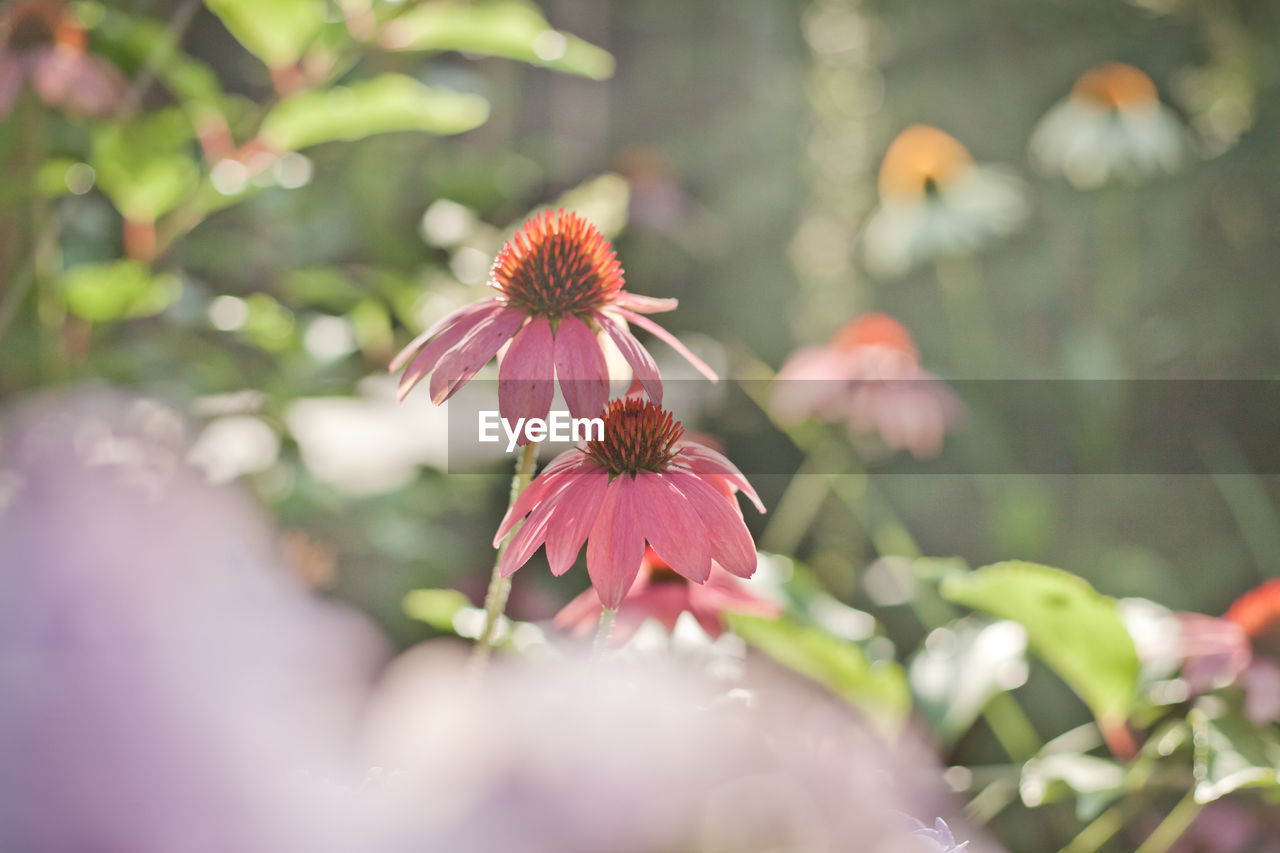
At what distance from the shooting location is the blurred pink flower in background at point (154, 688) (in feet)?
0.54

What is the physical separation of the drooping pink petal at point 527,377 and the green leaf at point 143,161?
1.14ft

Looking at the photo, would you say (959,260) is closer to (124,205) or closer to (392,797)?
(124,205)

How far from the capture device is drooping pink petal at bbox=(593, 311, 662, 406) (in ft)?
0.74

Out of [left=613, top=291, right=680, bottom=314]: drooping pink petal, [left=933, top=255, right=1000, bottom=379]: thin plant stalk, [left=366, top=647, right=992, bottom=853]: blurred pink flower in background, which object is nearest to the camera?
[left=366, top=647, right=992, bottom=853]: blurred pink flower in background

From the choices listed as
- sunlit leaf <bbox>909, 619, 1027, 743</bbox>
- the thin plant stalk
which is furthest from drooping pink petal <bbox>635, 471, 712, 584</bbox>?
the thin plant stalk

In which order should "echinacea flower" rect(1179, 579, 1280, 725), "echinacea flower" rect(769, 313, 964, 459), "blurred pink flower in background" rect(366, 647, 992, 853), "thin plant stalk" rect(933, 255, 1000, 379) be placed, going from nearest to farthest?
"blurred pink flower in background" rect(366, 647, 992, 853), "echinacea flower" rect(1179, 579, 1280, 725), "echinacea flower" rect(769, 313, 964, 459), "thin plant stalk" rect(933, 255, 1000, 379)

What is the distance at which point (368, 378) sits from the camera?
24.4 inches

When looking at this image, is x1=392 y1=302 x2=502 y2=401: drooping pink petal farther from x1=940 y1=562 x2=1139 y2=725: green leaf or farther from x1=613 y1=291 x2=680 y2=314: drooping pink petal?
x1=940 y1=562 x2=1139 y2=725: green leaf

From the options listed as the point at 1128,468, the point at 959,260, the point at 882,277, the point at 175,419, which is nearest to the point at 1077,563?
the point at 1128,468

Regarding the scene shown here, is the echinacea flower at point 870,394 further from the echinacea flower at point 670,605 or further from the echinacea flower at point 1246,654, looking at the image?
the echinacea flower at point 670,605

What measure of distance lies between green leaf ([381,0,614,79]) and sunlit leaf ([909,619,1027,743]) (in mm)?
354

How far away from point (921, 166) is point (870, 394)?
0.50 meters

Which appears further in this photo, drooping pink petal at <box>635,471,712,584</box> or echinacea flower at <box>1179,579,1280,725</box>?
echinacea flower at <box>1179,579,1280,725</box>

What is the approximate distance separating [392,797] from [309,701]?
6 cm
